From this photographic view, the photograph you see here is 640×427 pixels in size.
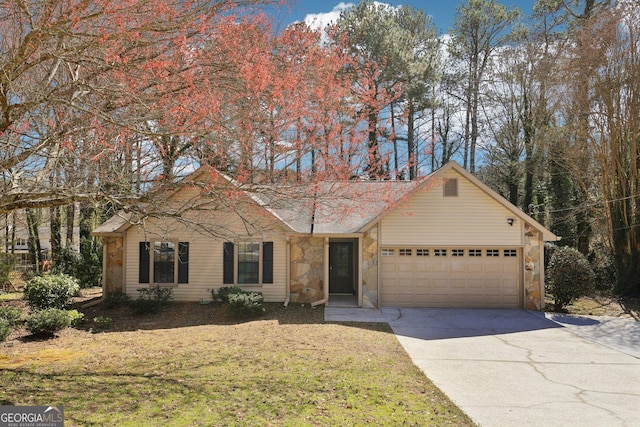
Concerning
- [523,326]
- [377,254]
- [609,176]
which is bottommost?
[523,326]

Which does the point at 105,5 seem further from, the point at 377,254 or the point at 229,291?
the point at 377,254

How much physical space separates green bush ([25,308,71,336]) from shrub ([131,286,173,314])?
269cm

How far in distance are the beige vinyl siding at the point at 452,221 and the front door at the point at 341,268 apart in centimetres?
305

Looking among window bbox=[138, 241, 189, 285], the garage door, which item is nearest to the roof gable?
the garage door

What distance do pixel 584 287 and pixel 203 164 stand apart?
40.8 ft

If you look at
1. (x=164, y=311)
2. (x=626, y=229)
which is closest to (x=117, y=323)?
(x=164, y=311)

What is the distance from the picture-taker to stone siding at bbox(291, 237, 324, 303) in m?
14.2

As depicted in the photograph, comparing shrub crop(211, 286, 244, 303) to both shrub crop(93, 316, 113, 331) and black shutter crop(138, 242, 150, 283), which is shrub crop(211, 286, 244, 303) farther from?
shrub crop(93, 316, 113, 331)

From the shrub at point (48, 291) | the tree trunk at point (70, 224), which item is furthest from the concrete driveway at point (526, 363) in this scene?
the tree trunk at point (70, 224)

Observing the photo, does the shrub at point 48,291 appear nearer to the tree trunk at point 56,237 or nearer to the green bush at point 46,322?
the green bush at point 46,322

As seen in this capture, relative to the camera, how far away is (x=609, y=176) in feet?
59.2

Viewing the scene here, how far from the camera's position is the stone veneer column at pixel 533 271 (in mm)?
14039

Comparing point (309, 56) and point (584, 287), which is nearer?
point (309, 56)

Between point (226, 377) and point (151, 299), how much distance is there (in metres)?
7.25
